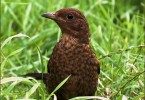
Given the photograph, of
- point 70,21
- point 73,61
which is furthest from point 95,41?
point 73,61

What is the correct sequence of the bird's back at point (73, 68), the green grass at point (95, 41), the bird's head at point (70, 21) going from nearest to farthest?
1. the bird's back at point (73, 68)
2. the bird's head at point (70, 21)
3. the green grass at point (95, 41)

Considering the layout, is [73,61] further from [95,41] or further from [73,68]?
[95,41]

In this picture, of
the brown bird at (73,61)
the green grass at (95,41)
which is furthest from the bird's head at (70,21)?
the green grass at (95,41)

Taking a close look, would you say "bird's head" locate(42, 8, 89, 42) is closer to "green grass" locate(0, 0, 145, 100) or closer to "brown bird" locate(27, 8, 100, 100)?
"brown bird" locate(27, 8, 100, 100)

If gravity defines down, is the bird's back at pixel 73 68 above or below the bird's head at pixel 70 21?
below

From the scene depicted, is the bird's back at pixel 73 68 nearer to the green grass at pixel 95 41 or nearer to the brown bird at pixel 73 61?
the brown bird at pixel 73 61

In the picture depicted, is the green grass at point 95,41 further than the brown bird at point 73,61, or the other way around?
the green grass at point 95,41

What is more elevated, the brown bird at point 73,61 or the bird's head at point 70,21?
the bird's head at point 70,21

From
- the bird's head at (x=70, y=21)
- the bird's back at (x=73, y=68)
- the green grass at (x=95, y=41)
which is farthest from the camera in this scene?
the green grass at (x=95, y=41)
